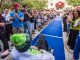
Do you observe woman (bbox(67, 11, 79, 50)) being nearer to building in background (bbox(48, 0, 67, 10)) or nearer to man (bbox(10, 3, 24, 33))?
man (bbox(10, 3, 24, 33))

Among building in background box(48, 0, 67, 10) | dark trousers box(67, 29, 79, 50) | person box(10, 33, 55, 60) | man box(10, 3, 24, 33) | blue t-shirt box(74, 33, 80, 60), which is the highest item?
person box(10, 33, 55, 60)

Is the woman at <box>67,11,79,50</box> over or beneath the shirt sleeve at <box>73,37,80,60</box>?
beneath

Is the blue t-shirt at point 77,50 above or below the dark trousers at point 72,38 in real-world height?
above

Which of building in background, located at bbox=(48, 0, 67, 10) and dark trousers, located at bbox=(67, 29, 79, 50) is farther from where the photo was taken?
building in background, located at bbox=(48, 0, 67, 10)

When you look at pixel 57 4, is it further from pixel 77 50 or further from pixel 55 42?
pixel 77 50

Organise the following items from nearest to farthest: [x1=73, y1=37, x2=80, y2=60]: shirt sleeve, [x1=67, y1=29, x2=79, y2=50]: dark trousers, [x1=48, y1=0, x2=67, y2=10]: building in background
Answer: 1. [x1=73, y1=37, x2=80, y2=60]: shirt sleeve
2. [x1=67, y1=29, x2=79, y2=50]: dark trousers
3. [x1=48, y1=0, x2=67, y2=10]: building in background

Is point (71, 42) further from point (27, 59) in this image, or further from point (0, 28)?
point (27, 59)

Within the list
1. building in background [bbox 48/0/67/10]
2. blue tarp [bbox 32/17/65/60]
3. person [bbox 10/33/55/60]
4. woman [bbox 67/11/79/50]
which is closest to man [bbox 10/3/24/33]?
woman [bbox 67/11/79/50]

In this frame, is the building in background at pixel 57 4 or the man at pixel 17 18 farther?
the building in background at pixel 57 4

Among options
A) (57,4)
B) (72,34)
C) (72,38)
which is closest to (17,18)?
(72,34)

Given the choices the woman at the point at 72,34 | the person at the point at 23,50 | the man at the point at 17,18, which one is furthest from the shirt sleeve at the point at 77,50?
the man at the point at 17,18

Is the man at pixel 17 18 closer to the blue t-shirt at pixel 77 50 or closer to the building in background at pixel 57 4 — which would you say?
the blue t-shirt at pixel 77 50

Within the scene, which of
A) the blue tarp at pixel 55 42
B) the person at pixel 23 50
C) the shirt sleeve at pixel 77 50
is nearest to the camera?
the person at pixel 23 50

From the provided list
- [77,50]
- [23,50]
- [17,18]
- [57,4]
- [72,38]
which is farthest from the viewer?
[57,4]
